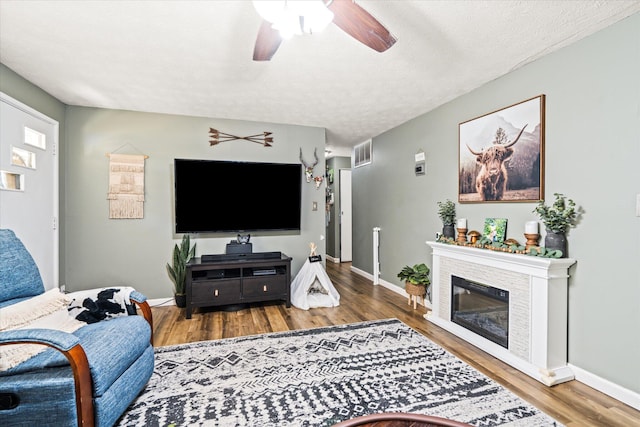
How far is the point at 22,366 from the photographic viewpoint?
142 cm

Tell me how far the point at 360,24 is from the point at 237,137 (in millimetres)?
2827

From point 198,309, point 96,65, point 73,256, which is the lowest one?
point 198,309

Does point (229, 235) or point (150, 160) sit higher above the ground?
point (150, 160)

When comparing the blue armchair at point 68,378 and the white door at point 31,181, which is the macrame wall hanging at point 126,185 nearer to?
the white door at point 31,181

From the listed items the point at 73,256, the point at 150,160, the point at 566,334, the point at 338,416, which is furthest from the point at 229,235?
the point at 566,334

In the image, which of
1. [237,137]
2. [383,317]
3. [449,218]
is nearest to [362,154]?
[237,137]

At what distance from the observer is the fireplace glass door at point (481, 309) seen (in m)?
2.48

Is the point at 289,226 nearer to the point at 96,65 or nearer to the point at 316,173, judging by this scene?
the point at 316,173

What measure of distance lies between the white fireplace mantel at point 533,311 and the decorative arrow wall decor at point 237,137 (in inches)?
114

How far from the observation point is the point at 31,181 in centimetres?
288

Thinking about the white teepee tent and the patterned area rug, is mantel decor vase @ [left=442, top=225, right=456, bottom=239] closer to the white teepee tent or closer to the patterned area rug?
the patterned area rug

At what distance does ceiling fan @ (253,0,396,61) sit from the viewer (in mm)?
1347

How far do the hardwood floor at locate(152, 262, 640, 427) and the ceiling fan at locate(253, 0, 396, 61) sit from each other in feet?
7.84

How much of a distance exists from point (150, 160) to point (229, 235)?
1335mm
